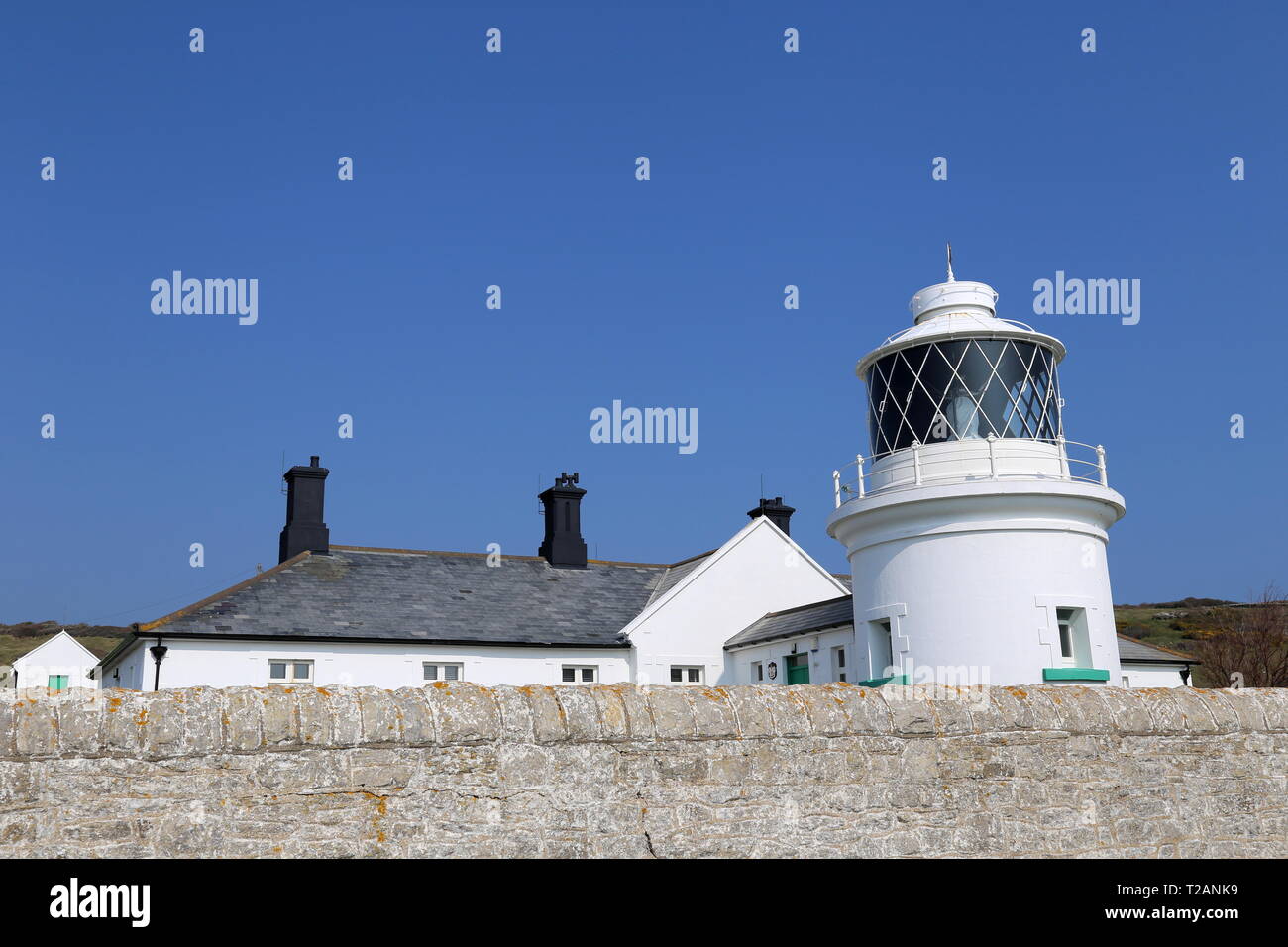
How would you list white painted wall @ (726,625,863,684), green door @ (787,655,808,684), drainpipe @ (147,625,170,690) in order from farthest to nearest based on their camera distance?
1. green door @ (787,655,808,684)
2. drainpipe @ (147,625,170,690)
3. white painted wall @ (726,625,863,684)

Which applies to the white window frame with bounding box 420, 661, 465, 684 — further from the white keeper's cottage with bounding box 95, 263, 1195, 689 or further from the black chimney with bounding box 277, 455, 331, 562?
the black chimney with bounding box 277, 455, 331, 562

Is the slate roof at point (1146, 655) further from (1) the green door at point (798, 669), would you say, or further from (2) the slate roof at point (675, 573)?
(2) the slate roof at point (675, 573)

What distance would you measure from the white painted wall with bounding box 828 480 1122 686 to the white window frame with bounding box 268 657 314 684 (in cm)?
1312

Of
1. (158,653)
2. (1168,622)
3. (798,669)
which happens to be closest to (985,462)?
(798,669)

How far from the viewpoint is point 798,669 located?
23.4 m

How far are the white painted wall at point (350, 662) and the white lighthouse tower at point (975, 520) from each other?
25.4 feet

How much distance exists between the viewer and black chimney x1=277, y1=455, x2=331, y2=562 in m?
28.2

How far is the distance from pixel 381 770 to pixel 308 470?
2532cm

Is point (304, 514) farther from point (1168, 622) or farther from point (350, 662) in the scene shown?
point (1168, 622)

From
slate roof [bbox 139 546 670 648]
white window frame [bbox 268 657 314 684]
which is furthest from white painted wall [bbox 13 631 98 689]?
white window frame [bbox 268 657 314 684]

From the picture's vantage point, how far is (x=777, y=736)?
6.14 m
